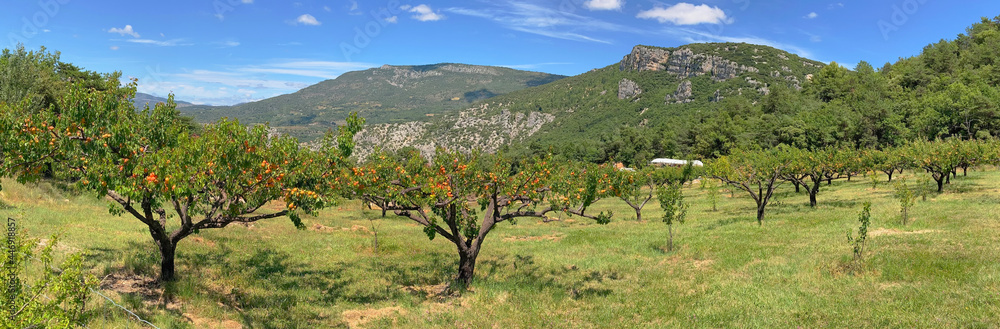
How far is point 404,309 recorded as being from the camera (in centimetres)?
1496

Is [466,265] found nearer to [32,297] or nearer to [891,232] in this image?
[32,297]

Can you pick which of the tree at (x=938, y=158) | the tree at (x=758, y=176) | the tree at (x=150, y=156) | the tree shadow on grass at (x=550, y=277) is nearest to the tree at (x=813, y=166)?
the tree at (x=758, y=176)

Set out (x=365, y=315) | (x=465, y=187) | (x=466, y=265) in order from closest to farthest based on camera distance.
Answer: (x=365, y=315) → (x=465, y=187) → (x=466, y=265)

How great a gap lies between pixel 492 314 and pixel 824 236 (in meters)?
19.2

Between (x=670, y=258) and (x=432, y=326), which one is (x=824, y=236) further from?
(x=432, y=326)

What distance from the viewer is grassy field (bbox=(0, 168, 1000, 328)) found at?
12.8 m

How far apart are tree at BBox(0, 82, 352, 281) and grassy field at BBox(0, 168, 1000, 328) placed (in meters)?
2.09

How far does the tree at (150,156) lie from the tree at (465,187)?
8.39ft

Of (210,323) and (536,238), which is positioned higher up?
(210,323)

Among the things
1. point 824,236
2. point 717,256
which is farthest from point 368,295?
point 824,236

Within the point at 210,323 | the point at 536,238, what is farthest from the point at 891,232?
the point at 210,323

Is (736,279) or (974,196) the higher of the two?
(974,196)

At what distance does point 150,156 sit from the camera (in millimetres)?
9797

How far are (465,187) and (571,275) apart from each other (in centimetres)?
722
